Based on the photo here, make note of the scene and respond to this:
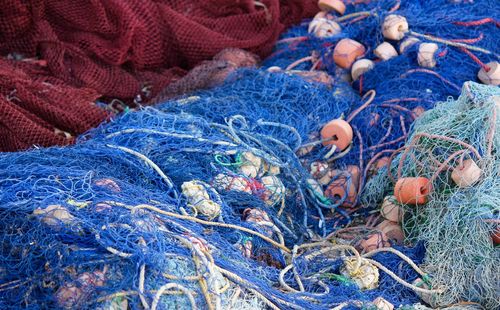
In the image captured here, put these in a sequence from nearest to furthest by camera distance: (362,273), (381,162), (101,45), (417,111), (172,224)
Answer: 1. (172,224)
2. (362,273)
3. (381,162)
4. (417,111)
5. (101,45)

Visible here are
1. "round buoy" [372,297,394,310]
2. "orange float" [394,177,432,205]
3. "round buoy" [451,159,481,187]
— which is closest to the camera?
"round buoy" [372,297,394,310]

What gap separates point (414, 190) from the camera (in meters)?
3.08

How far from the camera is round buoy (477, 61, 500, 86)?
147 inches

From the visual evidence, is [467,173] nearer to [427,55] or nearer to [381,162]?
[381,162]

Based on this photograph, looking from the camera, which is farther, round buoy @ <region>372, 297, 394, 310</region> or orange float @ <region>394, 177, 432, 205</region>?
orange float @ <region>394, 177, 432, 205</region>

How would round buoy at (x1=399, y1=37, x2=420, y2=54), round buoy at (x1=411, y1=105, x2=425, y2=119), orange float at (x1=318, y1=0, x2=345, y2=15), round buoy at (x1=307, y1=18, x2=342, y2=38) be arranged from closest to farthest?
1. round buoy at (x1=411, y1=105, x2=425, y2=119)
2. round buoy at (x1=399, y1=37, x2=420, y2=54)
3. round buoy at (x1=307, y1=18, x2=342, y2=38)
4. orange float at (x1=318, y1=0, x2=345, y2=15)

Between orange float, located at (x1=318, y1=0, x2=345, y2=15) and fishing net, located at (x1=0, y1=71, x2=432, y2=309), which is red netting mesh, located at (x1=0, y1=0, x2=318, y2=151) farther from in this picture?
fishing net, located at (x1=0, y1=71, x2=432, y2=309)

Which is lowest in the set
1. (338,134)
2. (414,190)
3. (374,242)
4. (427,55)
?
(374,242)

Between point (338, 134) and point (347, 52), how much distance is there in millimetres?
651

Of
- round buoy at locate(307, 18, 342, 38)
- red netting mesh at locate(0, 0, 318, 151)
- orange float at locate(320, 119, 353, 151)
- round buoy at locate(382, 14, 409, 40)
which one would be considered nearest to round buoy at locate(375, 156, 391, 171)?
orange float at locate(320, 119, 353, 151)

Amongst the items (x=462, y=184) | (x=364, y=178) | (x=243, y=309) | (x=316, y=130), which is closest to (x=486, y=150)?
(x=462, y=184)

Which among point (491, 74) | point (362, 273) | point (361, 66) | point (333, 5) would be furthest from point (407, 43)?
point (362, 273)

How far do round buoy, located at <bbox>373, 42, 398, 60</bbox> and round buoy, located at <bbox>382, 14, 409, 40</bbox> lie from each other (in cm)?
6

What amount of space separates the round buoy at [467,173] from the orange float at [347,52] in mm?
1247
